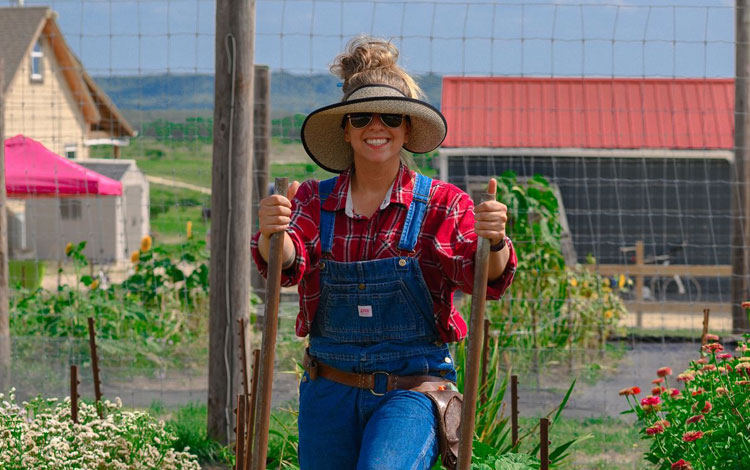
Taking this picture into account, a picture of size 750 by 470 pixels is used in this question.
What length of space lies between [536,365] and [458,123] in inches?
275

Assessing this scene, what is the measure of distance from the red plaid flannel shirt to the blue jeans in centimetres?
15

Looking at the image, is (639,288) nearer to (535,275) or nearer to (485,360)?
(535,275)

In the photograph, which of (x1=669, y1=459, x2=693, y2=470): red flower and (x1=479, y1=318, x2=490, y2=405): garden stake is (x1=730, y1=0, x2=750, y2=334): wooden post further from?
(x1=669, y1=459, x2=693, y2=470): red flower

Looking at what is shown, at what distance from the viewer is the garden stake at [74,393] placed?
4035 millimetres

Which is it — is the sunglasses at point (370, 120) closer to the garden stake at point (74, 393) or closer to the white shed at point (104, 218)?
the garden stake at point (74, 393)

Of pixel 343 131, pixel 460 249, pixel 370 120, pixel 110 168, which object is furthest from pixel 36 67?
pixel 460 249

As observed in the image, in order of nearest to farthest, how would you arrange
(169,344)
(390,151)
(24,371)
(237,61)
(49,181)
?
(390,151), (237,61), (24,371), (169,344), (49,181)

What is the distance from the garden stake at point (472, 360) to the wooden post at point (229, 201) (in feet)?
8.20

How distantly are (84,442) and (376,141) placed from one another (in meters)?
1.77

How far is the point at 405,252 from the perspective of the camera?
8.82 ft

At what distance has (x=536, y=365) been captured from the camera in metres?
6.28

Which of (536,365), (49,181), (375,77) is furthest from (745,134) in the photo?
(49,181)

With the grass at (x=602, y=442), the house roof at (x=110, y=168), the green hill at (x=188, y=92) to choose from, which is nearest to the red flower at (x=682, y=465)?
the grass at (x=602, y=442)

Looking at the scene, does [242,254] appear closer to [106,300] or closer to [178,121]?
[178,121]
